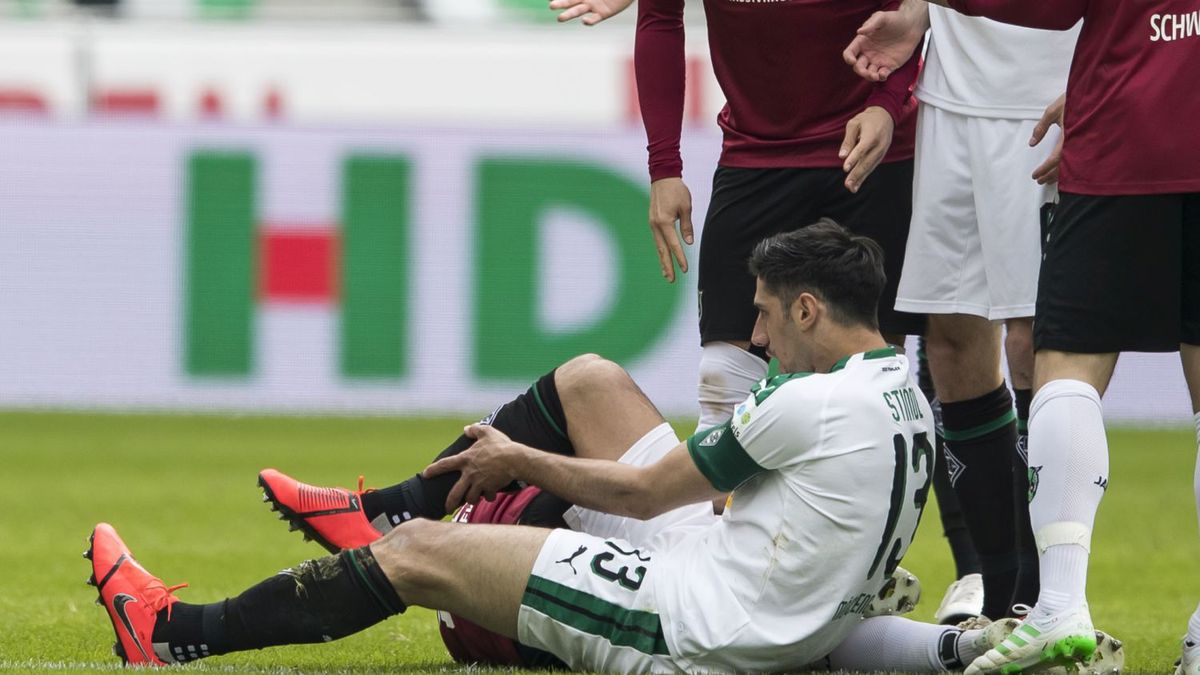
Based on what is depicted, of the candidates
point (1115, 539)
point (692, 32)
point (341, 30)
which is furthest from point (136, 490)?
point (341, 30)

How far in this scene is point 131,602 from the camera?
155 inches

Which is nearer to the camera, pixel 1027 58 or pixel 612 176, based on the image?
pixel 1027 58

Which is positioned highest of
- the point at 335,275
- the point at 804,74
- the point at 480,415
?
the point at 804,74

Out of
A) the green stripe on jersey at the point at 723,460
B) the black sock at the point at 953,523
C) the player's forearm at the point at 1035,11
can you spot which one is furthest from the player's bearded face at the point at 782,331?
the black sock at the point at 953,523

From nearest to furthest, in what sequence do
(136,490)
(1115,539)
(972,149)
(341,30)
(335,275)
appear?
(972,149), (1115,539), (136,490), (335,275), (341,30)

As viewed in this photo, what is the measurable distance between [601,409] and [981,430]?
3.68 feet

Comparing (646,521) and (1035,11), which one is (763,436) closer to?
(646,521)

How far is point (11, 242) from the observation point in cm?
1206

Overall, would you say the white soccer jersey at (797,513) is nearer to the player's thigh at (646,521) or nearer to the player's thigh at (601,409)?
the player's thigh at (646,521)

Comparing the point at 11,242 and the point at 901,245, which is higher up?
the point at 901,245

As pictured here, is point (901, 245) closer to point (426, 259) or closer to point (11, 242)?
point (426, 259)

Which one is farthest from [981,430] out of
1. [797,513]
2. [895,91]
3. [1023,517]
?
[797,513]

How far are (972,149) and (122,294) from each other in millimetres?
8415

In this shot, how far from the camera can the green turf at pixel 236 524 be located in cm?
453
